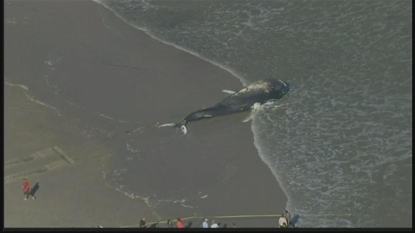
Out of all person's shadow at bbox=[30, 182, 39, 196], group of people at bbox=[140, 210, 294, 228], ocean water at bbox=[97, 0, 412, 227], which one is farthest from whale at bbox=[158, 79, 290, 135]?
person's shadow at bbox=[30, 182, 39, 196]

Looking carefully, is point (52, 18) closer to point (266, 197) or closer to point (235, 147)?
point (235, 147)

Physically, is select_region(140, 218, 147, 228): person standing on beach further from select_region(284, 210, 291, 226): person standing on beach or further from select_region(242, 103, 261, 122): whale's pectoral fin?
select_region(242, 103, 261, 122): whale's pectoral fin

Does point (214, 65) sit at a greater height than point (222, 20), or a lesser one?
lesser

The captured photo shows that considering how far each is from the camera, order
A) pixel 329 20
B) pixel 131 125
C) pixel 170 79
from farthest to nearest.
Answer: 1. pixel 329 20
2. pixel 170 79
3. pixel 131 125

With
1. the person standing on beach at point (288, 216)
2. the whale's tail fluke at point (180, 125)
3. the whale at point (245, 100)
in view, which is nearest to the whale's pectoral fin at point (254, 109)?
the whale at point (245, 100)

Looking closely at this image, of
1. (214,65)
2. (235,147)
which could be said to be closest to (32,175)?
(235,147)
